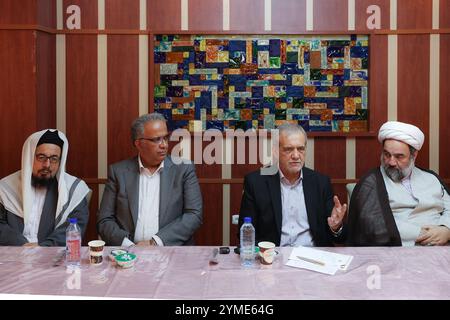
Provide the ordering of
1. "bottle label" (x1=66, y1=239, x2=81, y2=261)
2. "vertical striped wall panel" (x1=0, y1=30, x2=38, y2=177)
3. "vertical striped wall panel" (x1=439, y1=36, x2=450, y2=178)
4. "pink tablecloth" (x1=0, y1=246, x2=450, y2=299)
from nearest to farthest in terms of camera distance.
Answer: "pink tablecloth" (x1=0, y1=246, x2=450, y2=299)
"bottle label" (x1=66, y1=239, x2=81, y2=261)
"vertical striped wall panel" (x1=0, y1=30, x2=38, y2=177)
"vertical striped wall panel" (x1=439, y1=36, x2=450, y2=178)

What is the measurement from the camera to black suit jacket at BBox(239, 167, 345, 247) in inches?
109

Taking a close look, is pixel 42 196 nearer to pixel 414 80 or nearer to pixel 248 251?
pixel 248 251

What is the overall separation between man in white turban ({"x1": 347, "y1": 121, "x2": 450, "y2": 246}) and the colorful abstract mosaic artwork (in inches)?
31.7

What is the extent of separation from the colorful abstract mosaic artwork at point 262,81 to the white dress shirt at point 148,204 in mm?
754

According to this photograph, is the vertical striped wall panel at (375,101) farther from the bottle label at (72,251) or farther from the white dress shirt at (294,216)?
the bottle label at (72,251)

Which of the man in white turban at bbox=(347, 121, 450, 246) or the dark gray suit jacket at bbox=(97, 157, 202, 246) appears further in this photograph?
the dark gray suit jacket at bbox=(97, 157, 202, 246)

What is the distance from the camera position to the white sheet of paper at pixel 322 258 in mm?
1971

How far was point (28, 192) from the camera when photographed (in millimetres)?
2840

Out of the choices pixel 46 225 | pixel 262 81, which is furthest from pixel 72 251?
pixel 262 81

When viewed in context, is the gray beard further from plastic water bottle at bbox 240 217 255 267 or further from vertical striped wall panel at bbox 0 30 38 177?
vertical striped wall panel at bbox 0 30 38 177

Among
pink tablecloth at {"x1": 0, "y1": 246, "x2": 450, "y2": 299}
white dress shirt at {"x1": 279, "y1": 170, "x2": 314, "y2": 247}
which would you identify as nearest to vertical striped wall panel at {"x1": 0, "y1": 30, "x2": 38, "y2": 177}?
pink tablecloth at {"x1": 0, "y1": 246, "x2": 450, "y2": 299}

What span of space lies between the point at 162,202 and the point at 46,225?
2.44ft

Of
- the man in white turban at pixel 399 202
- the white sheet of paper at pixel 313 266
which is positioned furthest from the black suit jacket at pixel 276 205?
the white sheet of paper at pixel 313 266

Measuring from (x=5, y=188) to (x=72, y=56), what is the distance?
1.27m
